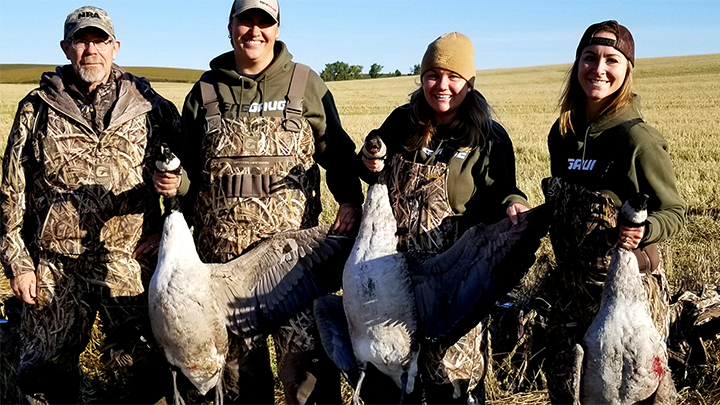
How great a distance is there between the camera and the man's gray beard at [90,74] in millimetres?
4758

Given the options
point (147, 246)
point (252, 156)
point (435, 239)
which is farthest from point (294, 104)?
point (147, 246)

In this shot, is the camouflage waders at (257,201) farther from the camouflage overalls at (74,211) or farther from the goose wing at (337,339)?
the camouflage overalls at (74,211)

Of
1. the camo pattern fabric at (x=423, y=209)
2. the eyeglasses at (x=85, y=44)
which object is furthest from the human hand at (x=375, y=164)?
the eyeglasses at (x=85, y=44)

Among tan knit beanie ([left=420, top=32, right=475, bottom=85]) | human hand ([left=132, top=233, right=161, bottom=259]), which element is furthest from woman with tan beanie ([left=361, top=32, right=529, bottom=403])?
human hand ([left=132, top=233, right=161, bottom=259])

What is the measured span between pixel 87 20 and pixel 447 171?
275cm

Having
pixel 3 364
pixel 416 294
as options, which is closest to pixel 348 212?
pixel 416 294

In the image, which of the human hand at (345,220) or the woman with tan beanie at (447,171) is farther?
the human hand at (345,220)

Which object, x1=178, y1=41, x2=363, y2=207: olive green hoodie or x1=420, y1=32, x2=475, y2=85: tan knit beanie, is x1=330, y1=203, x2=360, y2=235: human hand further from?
x1=420, y1=32, x2=475, y2=85: tan knit beanie

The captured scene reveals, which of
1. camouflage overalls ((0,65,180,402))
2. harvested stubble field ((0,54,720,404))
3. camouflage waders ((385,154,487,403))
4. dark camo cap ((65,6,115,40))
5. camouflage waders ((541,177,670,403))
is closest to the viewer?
camouflage waders ((541,177,670,403))

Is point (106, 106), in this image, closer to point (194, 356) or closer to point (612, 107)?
point (194, 356)

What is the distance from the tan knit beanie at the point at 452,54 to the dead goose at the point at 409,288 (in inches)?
34.2

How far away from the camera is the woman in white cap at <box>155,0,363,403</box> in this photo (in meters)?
4.58

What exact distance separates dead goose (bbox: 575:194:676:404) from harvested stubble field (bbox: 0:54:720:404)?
1.46 m

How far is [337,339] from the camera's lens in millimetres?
4469
